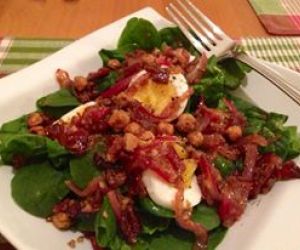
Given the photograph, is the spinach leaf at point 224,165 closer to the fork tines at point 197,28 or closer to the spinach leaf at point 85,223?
the spinach leaf at point 85,223

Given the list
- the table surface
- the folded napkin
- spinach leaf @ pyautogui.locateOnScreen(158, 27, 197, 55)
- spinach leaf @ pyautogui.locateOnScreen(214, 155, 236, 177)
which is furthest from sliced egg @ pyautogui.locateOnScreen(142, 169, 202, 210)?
the folded napkin

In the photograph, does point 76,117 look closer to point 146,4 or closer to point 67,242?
point 67,242

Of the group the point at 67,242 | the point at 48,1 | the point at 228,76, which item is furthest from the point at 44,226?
the point at 48,1

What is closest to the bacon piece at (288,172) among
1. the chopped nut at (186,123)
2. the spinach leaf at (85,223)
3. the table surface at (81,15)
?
the chopped nut at (186,123)

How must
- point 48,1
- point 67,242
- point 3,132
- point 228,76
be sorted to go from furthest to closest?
1. point 48,1
2. point 228,76
3. point 3,132
4. point 67,242

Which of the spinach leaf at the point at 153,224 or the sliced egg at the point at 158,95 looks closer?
the spinach leaf at the point at 153,224

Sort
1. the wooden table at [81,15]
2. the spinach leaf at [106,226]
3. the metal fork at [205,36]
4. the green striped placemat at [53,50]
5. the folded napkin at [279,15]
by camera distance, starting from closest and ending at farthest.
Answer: the spinach leaf at [106,226] < the metal fork at [205,36] < the green striped placemat at [53,50] < the wooden table at [81,15] < the folded napkin at [279,15]
